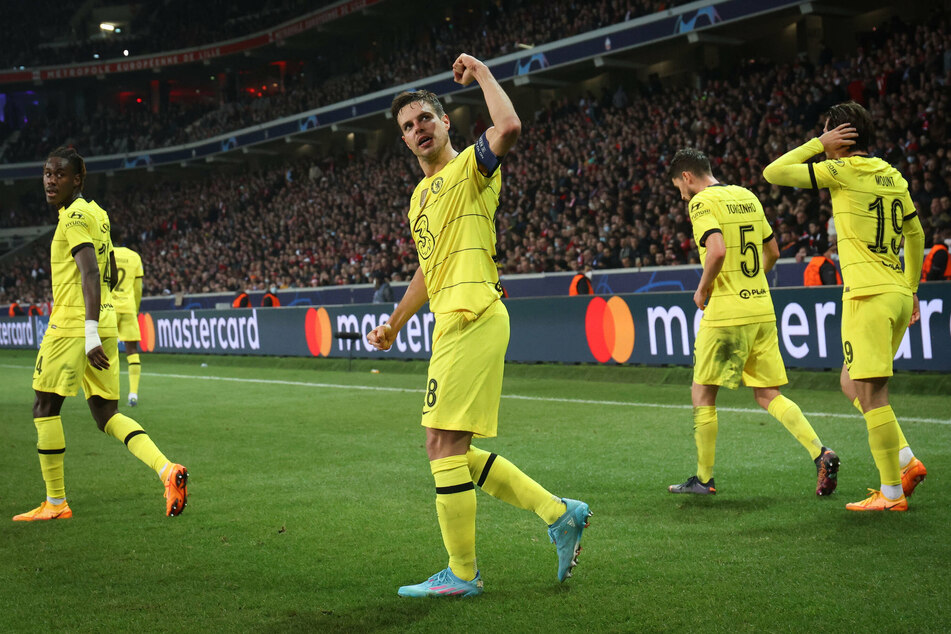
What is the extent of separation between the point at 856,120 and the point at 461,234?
8.73 ft

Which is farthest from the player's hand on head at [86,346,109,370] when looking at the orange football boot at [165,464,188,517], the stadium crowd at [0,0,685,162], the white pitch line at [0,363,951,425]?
the stadium crowd at [0,0,685,162]

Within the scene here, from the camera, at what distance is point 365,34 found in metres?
40.0

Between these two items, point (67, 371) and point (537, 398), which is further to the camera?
point (537, 398)

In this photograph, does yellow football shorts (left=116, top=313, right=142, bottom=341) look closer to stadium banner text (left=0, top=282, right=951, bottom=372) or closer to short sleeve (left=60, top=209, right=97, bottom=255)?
stadium banner text (left=0, top=282, right=951, bottom=372)

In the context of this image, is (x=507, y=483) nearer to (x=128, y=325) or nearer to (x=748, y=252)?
(x=748, y=252)

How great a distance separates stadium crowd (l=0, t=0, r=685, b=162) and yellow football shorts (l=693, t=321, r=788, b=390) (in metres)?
19.5

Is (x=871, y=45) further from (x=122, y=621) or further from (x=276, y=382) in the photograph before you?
(x=122, y=621)

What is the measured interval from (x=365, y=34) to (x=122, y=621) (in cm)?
3898

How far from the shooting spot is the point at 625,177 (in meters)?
21.9

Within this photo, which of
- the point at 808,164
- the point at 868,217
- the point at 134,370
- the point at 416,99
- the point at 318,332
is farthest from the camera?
the point at 318,332

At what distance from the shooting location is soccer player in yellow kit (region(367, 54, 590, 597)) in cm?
375

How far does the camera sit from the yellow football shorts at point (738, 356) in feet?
19.0

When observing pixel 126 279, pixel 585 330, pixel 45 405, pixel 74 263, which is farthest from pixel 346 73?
pixel 45 405

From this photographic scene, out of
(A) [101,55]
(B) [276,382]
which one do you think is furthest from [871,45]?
(A) [101,55]
